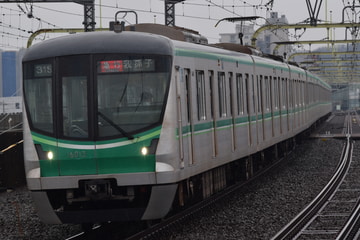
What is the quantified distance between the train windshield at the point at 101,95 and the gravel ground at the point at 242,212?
177 cm

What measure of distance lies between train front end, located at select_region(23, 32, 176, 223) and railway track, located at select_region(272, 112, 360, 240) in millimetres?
2052

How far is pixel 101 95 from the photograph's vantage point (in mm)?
10008

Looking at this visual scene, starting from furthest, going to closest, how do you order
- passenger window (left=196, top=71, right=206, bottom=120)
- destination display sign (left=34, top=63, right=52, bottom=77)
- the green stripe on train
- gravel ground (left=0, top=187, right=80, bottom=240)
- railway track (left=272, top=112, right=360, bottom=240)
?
passenger window (left=196, top=71, right=206, bottom=120)
gravel ground (left=0, top=187, right=80, bottom=240)
railway track (left=272, top=112, right=360, bottom=240)
destination display sign (left=34, top=63, right=52, bottom=77)
the green stripe on train

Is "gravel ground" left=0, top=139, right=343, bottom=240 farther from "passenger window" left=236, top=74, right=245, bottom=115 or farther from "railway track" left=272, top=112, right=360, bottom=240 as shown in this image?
"passenger window" left=236, top=74, right=245, bottom=115

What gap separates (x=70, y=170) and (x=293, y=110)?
15.4m

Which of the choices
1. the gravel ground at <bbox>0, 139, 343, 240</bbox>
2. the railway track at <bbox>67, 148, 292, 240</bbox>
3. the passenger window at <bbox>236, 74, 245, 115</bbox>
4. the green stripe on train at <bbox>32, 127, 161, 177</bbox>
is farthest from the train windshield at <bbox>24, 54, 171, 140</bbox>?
the passenger window at <bbox>236, 74, 245, 115</bbox>

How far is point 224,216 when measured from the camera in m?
12.5

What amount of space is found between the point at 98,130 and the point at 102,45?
3.72 ft

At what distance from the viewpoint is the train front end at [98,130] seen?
9914 mm

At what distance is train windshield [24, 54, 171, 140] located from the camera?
9.97 m

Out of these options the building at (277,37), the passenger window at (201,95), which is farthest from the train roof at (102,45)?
the building at (277,37)

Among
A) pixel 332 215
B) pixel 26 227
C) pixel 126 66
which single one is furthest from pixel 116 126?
pixel 332 215

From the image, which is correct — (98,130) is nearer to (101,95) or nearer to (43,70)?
(101,95)

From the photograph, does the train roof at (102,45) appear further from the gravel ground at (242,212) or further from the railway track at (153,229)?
the gravel ground at (242,212)
